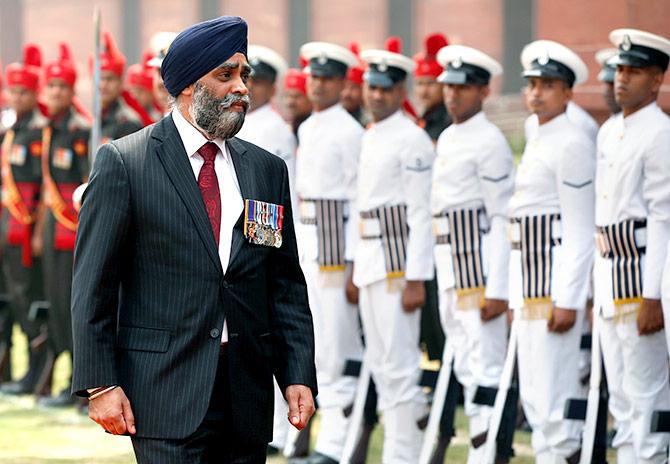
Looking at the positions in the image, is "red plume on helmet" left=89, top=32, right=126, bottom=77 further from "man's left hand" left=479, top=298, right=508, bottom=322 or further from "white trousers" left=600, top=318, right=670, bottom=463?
"white trousers" left=600, top=318, right=670, bottom=463

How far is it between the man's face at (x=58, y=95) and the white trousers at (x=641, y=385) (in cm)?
481

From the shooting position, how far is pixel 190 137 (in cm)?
461

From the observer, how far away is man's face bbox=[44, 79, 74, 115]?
10.2 m

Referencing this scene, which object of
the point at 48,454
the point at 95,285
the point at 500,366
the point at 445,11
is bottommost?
the point at 48,454

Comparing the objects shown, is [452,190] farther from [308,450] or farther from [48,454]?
[48,454]

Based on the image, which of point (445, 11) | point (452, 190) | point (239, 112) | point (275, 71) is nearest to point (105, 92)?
point (275, 71)

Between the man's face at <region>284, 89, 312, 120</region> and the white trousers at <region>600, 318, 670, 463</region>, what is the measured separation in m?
3.95

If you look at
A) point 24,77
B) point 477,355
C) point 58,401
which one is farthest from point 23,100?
point 477,355

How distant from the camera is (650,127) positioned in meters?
6.44

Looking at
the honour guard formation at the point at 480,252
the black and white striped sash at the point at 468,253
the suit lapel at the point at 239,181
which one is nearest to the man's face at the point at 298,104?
the honour guard formation at the point at 480,252

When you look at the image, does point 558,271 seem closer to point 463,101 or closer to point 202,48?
point 463,101

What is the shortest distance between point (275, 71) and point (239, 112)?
4.39m

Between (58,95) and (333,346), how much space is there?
9.65 feet

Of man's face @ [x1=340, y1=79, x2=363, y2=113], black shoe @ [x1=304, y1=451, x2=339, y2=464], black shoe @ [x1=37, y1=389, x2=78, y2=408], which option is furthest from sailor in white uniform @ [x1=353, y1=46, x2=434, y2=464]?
black shoe @ [x1=37, y1=389, x2=78, y2=408]
